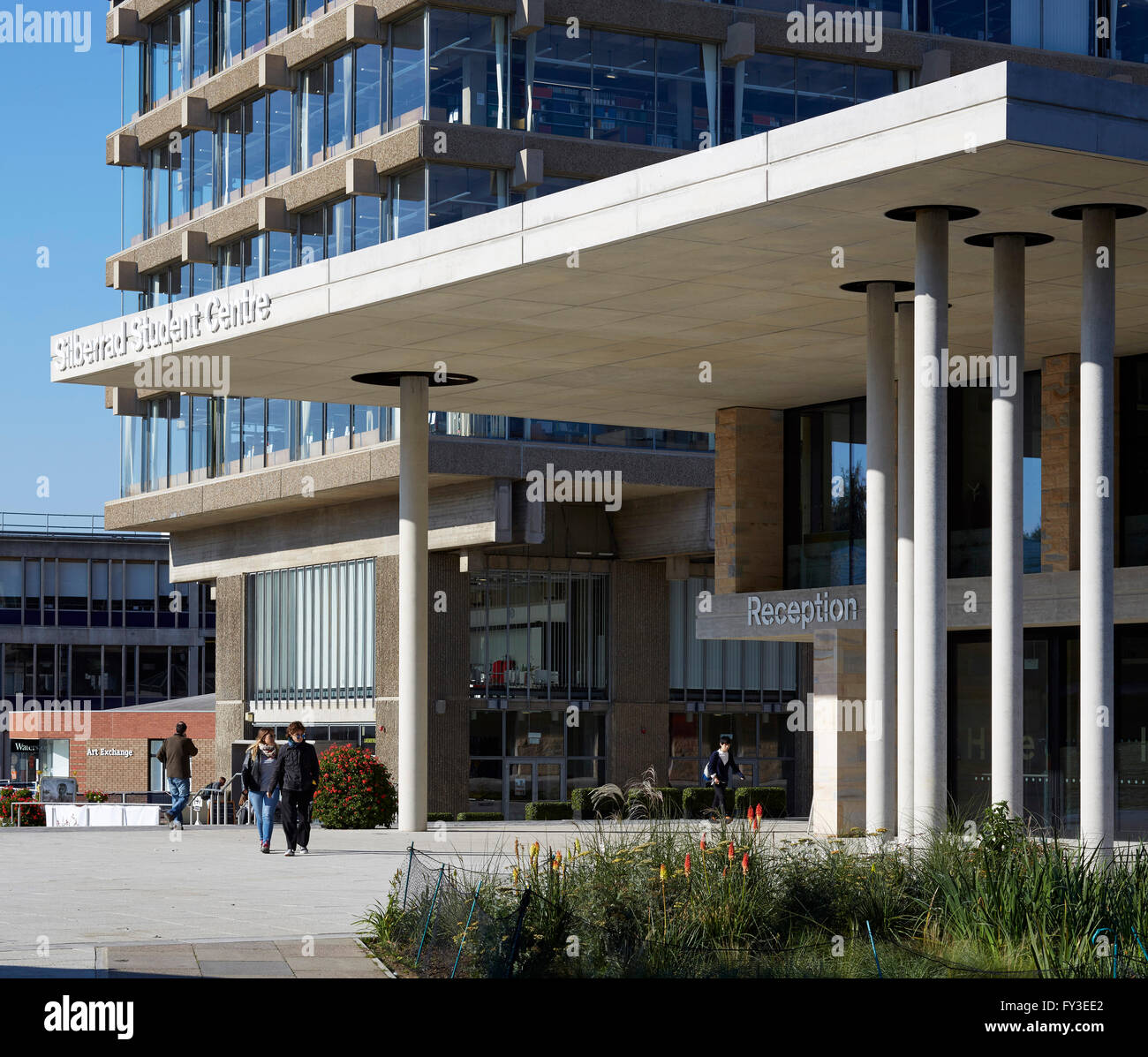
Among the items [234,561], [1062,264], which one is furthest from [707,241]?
[234,561]

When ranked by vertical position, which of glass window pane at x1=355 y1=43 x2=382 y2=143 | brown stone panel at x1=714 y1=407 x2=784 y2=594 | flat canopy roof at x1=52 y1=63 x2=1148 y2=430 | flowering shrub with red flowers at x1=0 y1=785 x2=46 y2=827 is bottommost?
flowering shrub with red flowers at x1=0 y1=785 x2=46 y2=827

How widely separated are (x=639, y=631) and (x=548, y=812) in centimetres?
677

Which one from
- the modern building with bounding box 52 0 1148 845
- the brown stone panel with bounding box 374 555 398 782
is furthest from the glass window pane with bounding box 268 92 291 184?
the brown stone panel with bounding box 374 555 398 782

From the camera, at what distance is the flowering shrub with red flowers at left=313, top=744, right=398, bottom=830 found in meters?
29.5

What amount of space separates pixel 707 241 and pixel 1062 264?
14.9ft

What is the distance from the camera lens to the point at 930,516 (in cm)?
2050

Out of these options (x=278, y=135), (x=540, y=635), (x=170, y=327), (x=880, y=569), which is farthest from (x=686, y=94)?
(x=880, y=569)

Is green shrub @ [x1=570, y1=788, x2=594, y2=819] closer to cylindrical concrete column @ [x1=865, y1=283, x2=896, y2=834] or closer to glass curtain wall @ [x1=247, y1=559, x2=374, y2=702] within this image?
glass curtain wall @ [x1=247, y1=559, x2=374, y2=702]

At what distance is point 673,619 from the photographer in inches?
1929

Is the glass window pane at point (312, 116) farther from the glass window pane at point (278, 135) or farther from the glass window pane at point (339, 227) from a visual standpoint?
the glass window pane at point (339, 227)

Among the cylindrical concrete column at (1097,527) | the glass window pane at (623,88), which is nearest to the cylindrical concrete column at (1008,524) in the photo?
the cylindrical concrete column at (1097,527)

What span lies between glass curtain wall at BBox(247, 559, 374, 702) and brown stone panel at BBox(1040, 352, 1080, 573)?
22.2m

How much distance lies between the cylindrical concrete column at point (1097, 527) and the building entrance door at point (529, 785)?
27.1 meters
